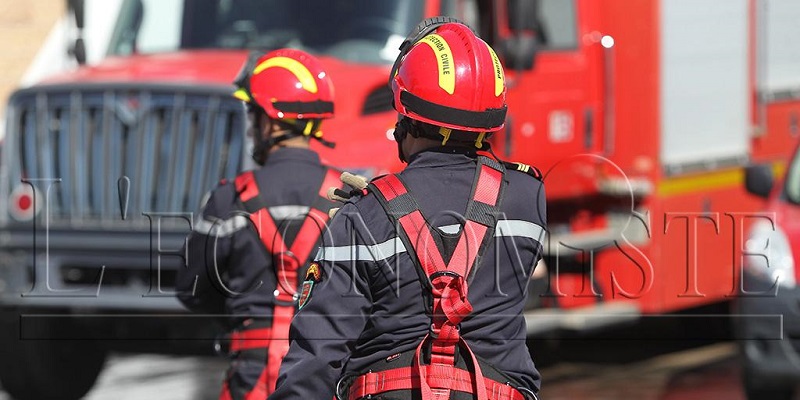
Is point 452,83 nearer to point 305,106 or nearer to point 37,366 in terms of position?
point 305,106

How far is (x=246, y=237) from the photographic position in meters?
4.99

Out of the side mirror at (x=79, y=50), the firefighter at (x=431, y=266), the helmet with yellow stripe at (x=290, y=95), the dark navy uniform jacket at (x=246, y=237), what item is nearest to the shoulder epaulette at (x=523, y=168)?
the firefighter at (x=431, y=266)

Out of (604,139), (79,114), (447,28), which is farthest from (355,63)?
(447,28)

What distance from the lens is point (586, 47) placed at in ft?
35.9

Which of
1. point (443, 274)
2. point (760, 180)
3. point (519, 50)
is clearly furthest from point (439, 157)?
point (760, 180)

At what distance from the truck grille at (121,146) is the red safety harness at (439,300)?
17.2ft

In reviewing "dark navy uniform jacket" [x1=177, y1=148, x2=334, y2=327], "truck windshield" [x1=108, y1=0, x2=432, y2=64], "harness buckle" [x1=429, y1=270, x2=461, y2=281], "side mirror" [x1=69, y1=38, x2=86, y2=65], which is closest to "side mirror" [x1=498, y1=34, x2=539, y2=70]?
"truck windshield" [x1=108, y1=0, x2=432, y2=64]

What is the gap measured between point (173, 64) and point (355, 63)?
3.87ft

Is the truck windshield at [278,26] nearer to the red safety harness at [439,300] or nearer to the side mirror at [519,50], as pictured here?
the side mirror at [519,50]

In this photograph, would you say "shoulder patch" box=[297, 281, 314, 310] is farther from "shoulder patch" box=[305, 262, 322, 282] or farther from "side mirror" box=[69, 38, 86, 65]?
"side mirror" box=[69, 38, 86, 65]

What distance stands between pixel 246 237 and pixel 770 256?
505 cm

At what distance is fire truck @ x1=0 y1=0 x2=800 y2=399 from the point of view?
9.04 m

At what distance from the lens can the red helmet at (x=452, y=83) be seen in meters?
3.78

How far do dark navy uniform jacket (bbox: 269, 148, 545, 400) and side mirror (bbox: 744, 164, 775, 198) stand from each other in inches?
235
